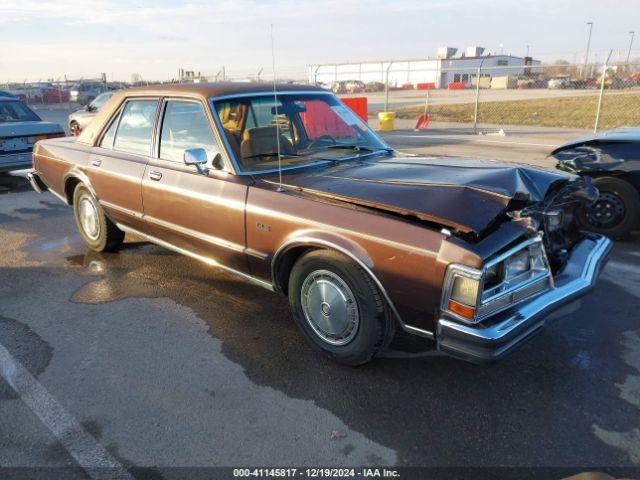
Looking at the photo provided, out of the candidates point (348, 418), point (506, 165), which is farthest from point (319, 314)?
point (506, 165)

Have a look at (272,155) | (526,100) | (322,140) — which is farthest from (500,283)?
(526,100)

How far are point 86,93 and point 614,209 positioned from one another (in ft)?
120

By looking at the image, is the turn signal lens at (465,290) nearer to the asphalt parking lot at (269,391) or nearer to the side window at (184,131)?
the asphalt parking lot at (269,391)

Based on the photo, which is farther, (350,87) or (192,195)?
(350,87)

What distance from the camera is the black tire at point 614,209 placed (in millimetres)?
5199

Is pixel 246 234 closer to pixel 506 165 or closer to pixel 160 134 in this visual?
pixel 160 134

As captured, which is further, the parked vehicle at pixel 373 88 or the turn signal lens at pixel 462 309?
the parked vehicle at pixel 373 88

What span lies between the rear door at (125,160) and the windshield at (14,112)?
18.5ft

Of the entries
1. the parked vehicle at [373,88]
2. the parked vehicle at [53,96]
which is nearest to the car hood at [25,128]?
the parked vehicle at [53,96]

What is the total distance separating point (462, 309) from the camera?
8.38 ft

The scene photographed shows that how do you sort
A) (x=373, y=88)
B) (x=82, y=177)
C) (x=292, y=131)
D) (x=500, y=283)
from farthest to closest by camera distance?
→ (x=373, y=88), (x=82, y=177), (x=292, y=131), (x=500, y=283)

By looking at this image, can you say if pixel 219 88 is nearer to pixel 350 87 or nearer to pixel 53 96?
pixel 350 87

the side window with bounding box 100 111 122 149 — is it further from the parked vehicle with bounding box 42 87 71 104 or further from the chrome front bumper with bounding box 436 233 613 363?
the parked vehicle with bounding box 42 87 71 104

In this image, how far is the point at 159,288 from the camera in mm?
4555
